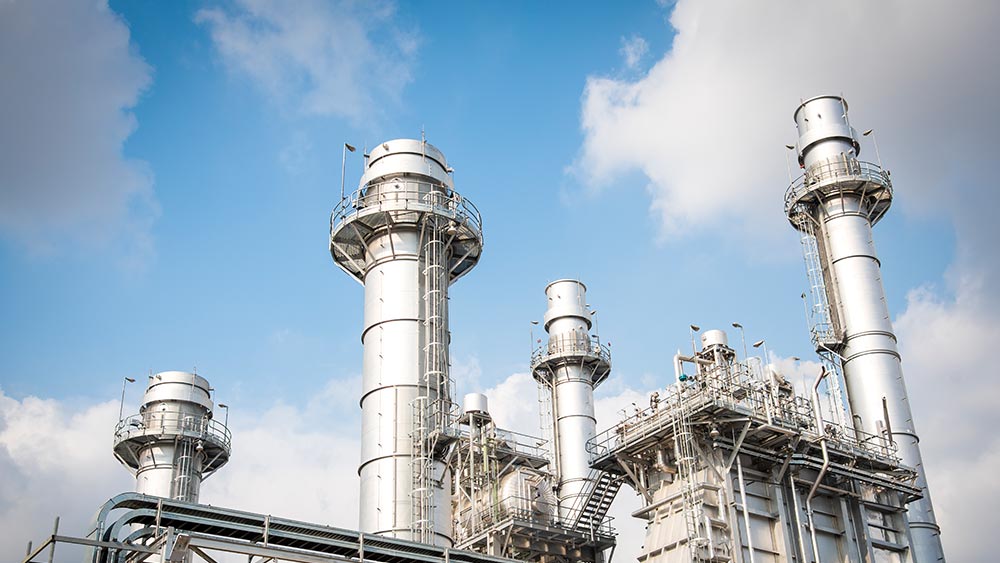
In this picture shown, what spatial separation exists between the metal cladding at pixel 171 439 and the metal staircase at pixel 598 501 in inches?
967

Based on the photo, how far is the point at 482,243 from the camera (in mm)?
45656

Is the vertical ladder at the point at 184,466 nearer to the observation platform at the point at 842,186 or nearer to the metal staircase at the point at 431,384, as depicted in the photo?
the metal staircase at the point at 431,384

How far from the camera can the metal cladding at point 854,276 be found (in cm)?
4169

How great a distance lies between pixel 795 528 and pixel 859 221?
17833 mm

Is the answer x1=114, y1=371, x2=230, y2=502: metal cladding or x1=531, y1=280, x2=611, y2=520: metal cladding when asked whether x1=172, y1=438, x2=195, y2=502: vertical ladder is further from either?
x1=531, y1=280, x2=611, y2=520: metal cladding

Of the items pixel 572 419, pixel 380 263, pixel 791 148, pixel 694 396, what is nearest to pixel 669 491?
pixel 694 396

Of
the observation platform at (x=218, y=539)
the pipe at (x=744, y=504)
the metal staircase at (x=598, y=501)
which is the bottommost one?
the observation platform at (x=218, y=539)

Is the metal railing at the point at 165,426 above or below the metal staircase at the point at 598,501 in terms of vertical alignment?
above

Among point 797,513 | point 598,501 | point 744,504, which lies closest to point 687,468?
point 744,504

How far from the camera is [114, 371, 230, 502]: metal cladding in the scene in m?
54.6

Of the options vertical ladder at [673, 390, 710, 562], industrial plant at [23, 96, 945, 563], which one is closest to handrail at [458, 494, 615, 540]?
industrial plant at [23, 96, 945, 563]

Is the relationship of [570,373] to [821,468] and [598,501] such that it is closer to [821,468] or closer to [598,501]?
[598,501]

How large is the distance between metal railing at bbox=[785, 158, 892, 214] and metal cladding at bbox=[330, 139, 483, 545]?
15301 millimetres

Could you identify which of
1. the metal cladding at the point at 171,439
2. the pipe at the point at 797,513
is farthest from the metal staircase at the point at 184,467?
the pipe at the point at 797,513
